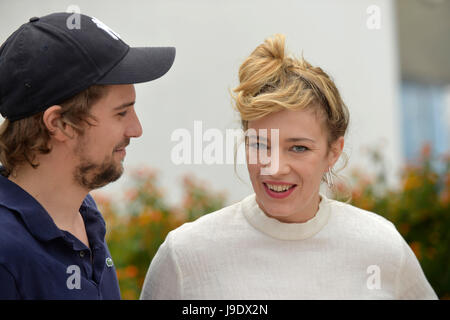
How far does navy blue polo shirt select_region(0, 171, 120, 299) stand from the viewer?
1360 millimetres

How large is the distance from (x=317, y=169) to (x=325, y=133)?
0.11m

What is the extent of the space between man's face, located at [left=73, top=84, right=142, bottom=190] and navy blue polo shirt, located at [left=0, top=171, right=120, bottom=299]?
15 centimetres

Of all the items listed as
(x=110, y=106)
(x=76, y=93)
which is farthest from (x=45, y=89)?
(x=110, y=106)

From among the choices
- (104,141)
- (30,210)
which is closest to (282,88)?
(104,141)

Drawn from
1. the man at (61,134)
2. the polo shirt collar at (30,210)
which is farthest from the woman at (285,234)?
the polo shirt collar at (30,210)

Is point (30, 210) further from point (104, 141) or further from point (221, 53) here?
point (221, 53)

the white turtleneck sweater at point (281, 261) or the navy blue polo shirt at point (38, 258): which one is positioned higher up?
the navy blue polo shirt at point (38, 258)

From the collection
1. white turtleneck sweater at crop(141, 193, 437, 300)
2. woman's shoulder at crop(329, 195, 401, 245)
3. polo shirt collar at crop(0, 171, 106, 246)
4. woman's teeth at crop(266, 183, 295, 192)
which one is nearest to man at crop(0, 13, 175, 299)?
polo shirt collar at crop(0, 171, 106, 246)

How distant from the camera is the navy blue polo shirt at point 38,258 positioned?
1.36m

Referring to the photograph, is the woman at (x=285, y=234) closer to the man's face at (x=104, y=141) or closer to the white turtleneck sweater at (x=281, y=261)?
the white turtleneck sweater at (x=281, y=261)

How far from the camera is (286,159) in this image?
70.1 inches

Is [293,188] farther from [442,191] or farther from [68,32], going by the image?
[442,191]

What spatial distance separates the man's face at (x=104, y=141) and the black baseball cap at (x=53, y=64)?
8 centimetres

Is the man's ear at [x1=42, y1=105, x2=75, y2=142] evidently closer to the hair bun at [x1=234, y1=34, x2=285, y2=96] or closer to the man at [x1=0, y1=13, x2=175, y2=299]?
the man at [x1=0, y1=13, x2=175, y2=299]
